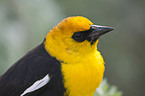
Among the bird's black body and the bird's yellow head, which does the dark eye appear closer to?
the bird's yellow head

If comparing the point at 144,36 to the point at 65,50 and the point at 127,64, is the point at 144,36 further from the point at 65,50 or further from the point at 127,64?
the point at 65,50

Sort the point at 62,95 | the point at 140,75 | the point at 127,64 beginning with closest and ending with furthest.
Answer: the point at 62,95 → the point at 127,64 → the point at 140,75

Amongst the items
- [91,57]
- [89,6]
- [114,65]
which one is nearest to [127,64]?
[114,65]

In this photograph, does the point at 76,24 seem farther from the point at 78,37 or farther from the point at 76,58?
the point at 76,58

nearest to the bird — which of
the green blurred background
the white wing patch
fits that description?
the white wing patch

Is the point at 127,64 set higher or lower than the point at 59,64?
lower

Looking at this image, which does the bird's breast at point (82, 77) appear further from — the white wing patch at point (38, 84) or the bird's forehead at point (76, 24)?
the bird's forehead at point (76, 24)

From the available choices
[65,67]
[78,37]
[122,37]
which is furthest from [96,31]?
[122,37]
